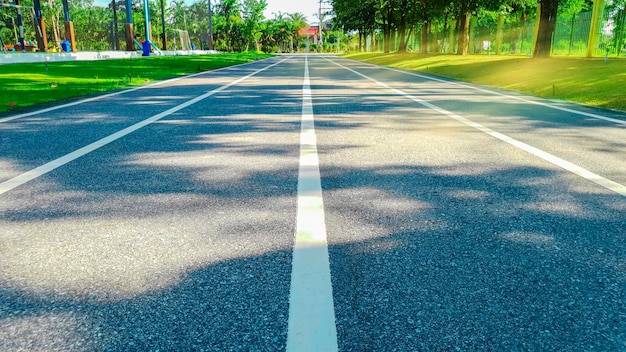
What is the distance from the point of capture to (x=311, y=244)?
100.0 inches

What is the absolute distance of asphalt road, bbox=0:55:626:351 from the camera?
5.82 ft

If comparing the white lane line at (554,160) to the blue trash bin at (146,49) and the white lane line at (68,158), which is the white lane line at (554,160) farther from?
the blue trash bin at (146,49)

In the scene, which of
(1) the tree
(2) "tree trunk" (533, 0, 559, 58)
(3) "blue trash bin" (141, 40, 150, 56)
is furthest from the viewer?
(1) the tree

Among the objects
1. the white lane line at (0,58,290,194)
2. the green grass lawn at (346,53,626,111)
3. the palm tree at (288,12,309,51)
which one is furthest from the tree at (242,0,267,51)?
the white lane line at (0,58,290,194)

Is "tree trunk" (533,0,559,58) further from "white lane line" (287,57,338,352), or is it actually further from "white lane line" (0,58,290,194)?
"white lane line" (287,57,338,352)

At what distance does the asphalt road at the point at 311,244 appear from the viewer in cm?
177

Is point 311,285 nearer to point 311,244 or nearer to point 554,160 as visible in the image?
point 311,244

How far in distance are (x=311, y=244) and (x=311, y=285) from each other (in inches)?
18.4

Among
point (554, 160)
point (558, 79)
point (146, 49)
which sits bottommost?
point (554, 160)

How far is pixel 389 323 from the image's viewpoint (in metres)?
1.81

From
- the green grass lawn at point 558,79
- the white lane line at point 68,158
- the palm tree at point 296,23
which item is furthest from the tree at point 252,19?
the white lane line at point 68,158

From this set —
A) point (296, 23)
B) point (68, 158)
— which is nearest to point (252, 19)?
point (296, 23)

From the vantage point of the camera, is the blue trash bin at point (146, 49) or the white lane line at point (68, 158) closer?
the white lane line at point (68, 158)

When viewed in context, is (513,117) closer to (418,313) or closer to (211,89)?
(418,313)
